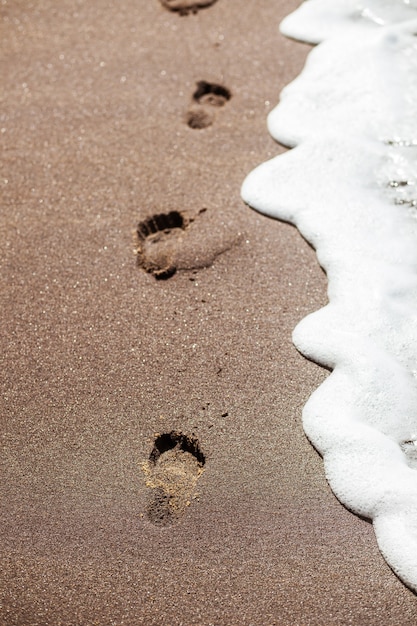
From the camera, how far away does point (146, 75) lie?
3.18 meters

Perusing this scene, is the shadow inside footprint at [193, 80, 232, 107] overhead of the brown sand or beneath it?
overhead

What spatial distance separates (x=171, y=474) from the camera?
2.12 meters

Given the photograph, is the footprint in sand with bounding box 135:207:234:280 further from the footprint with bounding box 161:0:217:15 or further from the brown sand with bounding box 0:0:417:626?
the footprint with bounding box 161:0:217:15

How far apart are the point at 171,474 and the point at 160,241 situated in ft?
3.25

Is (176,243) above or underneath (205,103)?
underneath

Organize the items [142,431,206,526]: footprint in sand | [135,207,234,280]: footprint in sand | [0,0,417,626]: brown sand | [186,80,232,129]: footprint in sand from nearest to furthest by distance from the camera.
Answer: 1. [0,0,417,626]: brown sand
2. [142,431,206,526]: footprint in sand
3. [135,207,234,280]: footprint in sand
4. [186,80,232,129]: footprint in sand

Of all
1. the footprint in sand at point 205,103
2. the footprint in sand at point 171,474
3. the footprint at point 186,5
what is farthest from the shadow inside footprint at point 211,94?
the footprint in sand at point 171,474

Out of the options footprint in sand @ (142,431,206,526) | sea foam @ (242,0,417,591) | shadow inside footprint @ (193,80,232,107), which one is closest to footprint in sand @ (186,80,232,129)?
shadow inside footprint @ (193,80,232,107)

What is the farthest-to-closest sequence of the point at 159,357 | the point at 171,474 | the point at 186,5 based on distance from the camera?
the point at 186,5
the point at 159,357
the point at 171,474

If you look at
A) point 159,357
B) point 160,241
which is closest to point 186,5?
point 160,241

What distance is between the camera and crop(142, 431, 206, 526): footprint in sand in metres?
2.05

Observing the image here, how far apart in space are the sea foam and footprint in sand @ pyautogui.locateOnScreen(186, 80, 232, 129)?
0.29 meters

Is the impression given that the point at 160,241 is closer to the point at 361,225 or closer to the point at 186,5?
the point at 361,225

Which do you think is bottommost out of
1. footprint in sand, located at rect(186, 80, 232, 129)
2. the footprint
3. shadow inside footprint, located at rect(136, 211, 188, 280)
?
shadow inside footprint, located at rect(136, 211, 188, 280)
